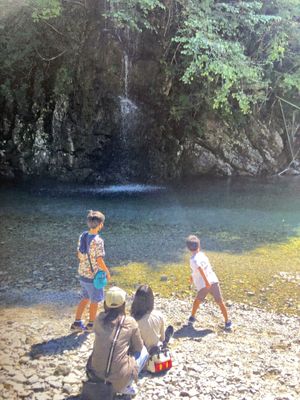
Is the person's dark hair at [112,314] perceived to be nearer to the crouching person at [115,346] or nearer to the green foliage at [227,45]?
the crouching person at [115,346]

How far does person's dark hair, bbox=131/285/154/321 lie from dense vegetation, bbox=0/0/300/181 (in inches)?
468

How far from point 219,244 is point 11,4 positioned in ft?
43.1

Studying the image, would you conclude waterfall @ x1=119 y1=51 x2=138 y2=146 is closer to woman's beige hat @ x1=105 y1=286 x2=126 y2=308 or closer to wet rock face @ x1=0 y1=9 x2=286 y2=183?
wet rock face @ x1=0 y1=9 x2=286 y2=183

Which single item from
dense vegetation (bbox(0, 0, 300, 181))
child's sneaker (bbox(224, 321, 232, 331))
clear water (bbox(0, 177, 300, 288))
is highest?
dense vegetation (bbox(0, 0, 300, 181))

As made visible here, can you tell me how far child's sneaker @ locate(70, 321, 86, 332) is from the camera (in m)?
6.69

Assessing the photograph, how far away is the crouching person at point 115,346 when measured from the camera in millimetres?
4707

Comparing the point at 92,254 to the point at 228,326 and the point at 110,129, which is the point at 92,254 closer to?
the point at 228,326

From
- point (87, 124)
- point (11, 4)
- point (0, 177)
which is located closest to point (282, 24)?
point (87, 124)

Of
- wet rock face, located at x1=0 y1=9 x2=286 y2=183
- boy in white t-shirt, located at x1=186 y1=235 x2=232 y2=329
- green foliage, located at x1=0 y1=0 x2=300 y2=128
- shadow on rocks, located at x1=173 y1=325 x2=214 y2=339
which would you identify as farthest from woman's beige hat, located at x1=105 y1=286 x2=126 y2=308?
wet rock face, located at x1=0 y1=9 x2=286 y2=183

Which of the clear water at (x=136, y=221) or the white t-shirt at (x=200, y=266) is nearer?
the white t-shirt at (x=200, y=266)

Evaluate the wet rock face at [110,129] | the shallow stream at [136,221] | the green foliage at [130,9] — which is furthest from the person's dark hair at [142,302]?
the wet rock face at [110,129]

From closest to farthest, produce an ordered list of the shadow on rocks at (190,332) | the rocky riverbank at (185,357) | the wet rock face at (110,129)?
the rocky riverbank at (185,357) < the shadow on rocks at (190,332) < the wet rock face at (110,129)

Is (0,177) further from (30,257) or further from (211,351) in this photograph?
(211,351)

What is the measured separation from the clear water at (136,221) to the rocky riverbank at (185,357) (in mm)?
2378
